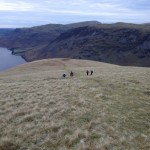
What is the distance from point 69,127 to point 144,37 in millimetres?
150910

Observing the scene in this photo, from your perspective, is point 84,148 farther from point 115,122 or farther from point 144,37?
point 144,37

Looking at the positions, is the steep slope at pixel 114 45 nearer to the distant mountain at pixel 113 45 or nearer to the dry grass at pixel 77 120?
the distant mountain at pixel 113 45

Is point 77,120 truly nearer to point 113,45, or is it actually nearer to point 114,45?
point 114,45

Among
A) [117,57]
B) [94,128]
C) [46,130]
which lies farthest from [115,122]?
[117,57]

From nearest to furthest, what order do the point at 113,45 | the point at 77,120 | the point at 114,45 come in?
the point at 77,120, the point at 114,45, the point at 113,45

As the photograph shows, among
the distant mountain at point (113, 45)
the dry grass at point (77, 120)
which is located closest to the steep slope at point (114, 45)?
the distant mountain at point (113, 45)

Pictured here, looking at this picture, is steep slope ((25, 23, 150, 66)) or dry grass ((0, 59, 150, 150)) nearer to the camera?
dry grass ((0, 59, 150, 150))

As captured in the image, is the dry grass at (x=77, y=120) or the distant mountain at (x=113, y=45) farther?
the distant mountain at (x=113, y=45)

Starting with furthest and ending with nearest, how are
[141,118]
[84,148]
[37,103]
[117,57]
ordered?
[117,57] < [37,103] < [141,118] < [84,148]

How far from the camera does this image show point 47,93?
67.8ft

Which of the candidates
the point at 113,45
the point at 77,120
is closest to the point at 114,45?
the point at 113,45

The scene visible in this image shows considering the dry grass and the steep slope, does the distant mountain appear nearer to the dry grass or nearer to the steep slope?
the steep slope

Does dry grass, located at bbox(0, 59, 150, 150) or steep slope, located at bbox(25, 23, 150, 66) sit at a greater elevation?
dry grass, located at bbox(0, 59, 150, 150)

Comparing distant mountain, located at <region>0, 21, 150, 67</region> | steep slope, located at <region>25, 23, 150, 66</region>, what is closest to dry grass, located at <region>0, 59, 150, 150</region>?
distant mountain, located at <region>0, 21, 150, 67</region>
